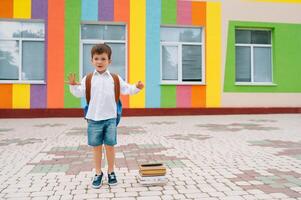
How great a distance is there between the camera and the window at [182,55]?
48.1 ft

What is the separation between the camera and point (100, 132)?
163 inches

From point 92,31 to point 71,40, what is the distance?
3.06ft

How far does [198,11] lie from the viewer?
14.5m

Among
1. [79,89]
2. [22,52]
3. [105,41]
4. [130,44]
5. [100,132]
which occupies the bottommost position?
[100,132]

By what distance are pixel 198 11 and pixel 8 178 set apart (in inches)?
459

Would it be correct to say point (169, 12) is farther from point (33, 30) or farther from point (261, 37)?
point (33, 30)

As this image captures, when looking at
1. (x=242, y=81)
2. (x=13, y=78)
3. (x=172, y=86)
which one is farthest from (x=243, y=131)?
(x=13, y=78)

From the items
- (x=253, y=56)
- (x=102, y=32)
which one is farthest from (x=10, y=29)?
(x=253, y=56)

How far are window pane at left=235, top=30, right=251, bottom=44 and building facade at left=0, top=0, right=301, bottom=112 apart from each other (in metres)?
0.05

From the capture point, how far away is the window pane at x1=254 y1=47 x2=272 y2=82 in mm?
15578

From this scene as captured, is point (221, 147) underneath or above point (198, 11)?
underneath

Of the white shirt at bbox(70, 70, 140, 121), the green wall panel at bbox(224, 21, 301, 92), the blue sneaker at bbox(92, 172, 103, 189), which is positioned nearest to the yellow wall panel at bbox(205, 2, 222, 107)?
the green wall panel at bbox(224, 21, 301, 92)

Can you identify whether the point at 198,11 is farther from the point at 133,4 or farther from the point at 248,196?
the point at 248,196

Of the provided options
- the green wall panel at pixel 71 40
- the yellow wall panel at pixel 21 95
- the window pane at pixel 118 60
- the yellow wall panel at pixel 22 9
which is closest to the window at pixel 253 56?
the window pane at pixel 118 60
